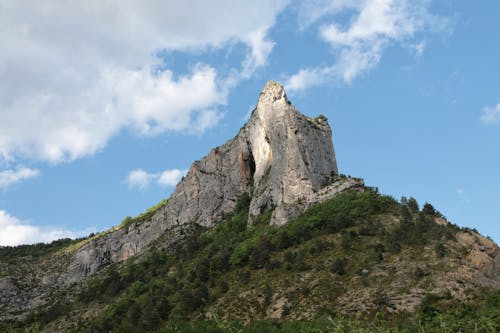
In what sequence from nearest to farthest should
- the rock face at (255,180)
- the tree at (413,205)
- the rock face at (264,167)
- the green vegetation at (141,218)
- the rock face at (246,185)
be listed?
1. the tree at (413,205)
2. the rock face at (255,180)
3. the rock face at (246,185)
4. the rock face at (264,167)
5. the green vegetation at (141,218)

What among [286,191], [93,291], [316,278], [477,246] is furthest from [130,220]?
[477,246]

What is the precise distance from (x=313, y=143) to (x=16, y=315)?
2364 inches

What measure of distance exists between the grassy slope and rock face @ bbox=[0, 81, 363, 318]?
7.54m

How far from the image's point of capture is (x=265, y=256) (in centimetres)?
6938

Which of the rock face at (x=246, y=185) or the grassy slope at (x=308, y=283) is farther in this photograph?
the rock face at (x=246, y=185)

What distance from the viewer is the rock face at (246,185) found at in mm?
90312

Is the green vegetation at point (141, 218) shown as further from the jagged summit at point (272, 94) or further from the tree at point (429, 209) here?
the tree at point (429, 209)

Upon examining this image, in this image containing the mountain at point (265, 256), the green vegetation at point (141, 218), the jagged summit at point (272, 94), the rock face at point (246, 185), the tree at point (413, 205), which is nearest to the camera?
the mountain at point (265, 256)

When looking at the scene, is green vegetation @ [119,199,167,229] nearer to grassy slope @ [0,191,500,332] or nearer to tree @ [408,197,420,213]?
grassy slope @ [0,191,500,332]

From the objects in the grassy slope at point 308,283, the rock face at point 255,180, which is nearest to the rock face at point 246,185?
the rock face at point 255,180

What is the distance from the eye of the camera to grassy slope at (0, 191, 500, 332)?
4722 centimetres

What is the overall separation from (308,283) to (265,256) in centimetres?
1226

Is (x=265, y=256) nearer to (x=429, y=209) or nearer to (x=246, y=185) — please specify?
(x=429, y=209)

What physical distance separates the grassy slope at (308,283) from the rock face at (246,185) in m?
7.54
